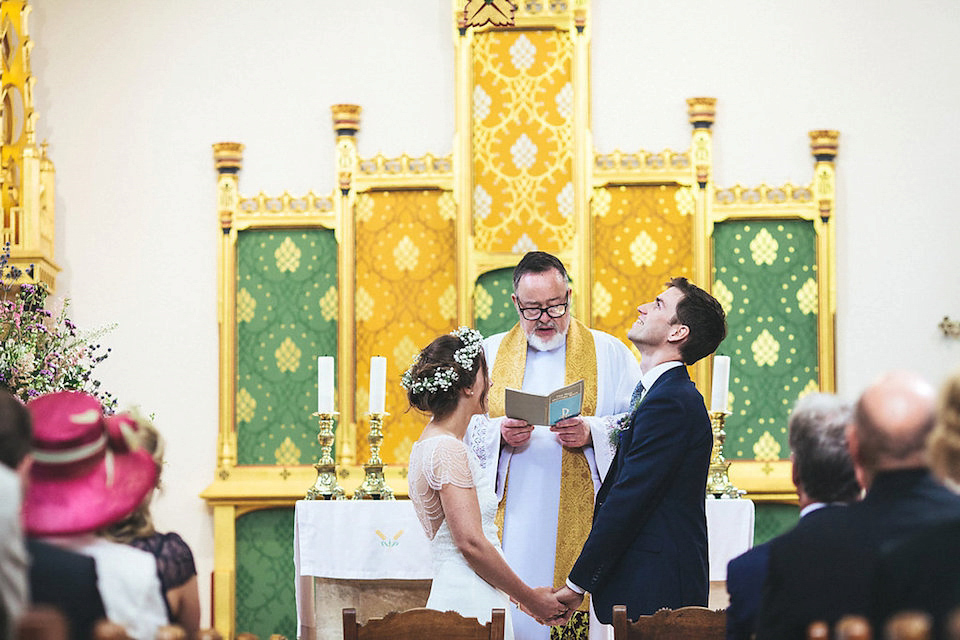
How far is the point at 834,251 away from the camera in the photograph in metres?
6.44

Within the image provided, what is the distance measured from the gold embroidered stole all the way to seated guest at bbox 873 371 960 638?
8.51ft

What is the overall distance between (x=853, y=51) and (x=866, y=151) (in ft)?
1.86

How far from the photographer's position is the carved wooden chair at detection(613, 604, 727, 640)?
9.37 ft

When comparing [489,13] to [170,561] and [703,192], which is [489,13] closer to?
[703,192]

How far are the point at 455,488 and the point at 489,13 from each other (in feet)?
7.31

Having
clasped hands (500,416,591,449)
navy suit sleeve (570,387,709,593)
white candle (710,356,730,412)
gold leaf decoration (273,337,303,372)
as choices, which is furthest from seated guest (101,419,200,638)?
gold leaf decoration (273,337,303,372)

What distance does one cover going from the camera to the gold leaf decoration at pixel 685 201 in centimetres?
646

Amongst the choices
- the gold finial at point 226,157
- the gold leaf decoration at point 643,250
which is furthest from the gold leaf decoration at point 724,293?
the gold finial at point 226,157

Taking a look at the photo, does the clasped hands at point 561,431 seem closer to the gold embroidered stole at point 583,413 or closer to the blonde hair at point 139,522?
the gold embroidered stole at point 583,413

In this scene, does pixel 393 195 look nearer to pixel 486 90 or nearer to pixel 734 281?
pixel 486 90

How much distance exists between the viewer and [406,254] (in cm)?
654

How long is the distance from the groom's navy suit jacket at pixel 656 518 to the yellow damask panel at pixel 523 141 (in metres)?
2.81

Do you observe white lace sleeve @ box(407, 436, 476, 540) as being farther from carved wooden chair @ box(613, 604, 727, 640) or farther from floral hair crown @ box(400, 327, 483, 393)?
carved wooden chair @ box(613, 604, 727, 640)

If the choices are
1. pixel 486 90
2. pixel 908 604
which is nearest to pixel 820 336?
pixel 486 90
